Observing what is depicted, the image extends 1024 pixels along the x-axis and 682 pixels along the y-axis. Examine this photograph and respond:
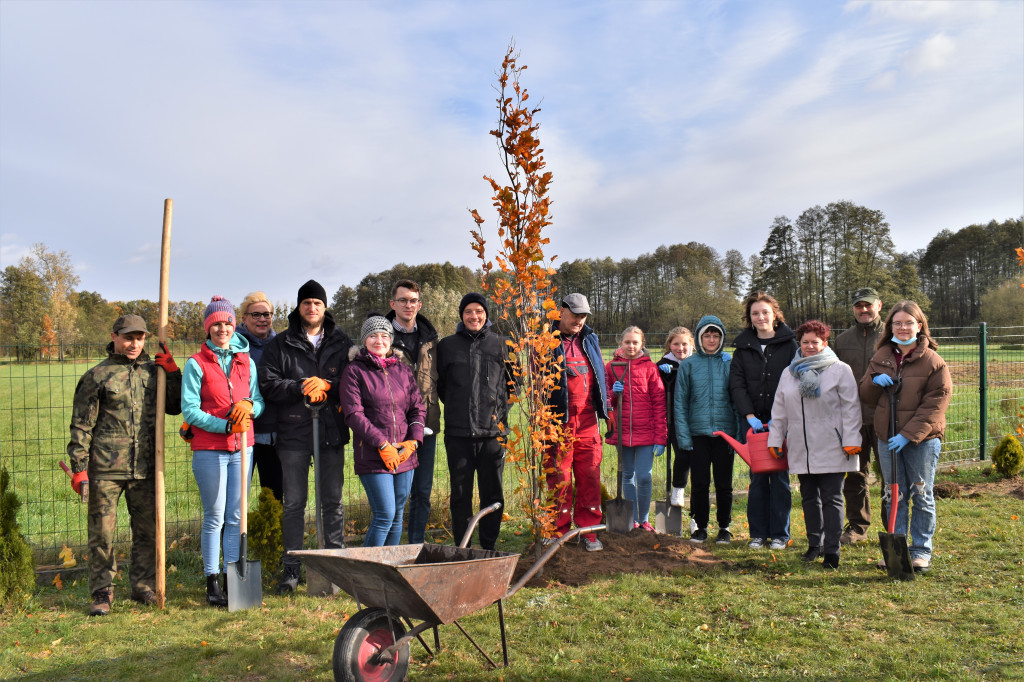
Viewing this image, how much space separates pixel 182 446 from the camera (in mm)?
10797

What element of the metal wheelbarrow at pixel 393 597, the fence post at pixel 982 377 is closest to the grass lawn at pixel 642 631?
the metal wheelbarrow at pixel 393 597

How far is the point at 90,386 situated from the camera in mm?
4250

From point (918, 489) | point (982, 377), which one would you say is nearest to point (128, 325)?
point (918, 489)

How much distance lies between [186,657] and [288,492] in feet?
4.00

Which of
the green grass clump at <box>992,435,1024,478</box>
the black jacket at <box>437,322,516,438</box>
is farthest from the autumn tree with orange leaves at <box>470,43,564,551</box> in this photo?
the green grass clump at <box>992,435,1024,478</box>

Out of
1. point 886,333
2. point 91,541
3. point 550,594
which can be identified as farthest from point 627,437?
point 91,541

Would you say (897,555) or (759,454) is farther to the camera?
(759,454)

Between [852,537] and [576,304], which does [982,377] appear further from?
[576,304]

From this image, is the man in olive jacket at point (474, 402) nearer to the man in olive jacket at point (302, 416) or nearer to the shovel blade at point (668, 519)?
the man in olive jacket at point (302, 416)

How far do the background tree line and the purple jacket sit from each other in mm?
28381

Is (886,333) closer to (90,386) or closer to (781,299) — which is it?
(90,386)

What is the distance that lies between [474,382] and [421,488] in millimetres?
969

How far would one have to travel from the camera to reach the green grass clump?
7902 mm

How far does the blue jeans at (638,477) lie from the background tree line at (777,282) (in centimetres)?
2677
